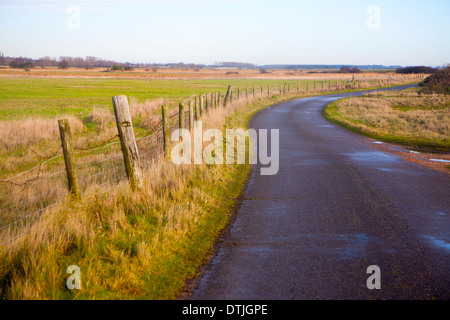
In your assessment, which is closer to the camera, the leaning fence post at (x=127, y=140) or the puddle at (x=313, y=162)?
the leaning fence post at (x=127, y=140)

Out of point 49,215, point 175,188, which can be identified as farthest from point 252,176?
point 49,215

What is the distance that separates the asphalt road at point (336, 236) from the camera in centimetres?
432

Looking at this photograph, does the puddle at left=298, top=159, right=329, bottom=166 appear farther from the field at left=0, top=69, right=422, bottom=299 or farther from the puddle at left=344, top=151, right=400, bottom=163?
the field at left=0, top=69, right=422, bottom=299

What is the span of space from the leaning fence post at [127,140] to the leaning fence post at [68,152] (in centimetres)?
113

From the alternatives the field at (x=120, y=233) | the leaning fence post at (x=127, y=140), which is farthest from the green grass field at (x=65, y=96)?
the leaning fence post at (x=127, y=140)

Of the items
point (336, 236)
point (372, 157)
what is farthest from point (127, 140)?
point (372, 157)

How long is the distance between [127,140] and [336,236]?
4.26m

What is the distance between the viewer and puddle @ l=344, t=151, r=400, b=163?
11742mm

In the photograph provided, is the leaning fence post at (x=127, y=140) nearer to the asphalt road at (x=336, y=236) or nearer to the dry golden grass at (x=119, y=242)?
the dry golden grass at (x=119, y=242)

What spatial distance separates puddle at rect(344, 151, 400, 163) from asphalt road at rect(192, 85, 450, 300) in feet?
2.10

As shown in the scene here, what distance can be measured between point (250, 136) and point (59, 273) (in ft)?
41.3

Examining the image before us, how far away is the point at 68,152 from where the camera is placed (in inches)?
242

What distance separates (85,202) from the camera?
6254mm

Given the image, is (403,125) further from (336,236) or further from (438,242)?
(336,236)
